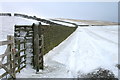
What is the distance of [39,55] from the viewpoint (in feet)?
28.5

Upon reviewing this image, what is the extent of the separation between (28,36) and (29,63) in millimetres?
1151

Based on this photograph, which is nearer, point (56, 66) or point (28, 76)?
point (28, 76)

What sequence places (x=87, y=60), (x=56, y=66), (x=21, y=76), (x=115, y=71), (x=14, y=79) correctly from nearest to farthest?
(x=14, y=79) < (x=21, y=76) < (x=115, y=71) < (x=56, y=66) < (x=87, y=60)

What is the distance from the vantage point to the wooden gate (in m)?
8.56

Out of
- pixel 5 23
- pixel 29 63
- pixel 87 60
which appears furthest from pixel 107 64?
pixel 5 23

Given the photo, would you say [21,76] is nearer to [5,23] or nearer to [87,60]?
[87,60]

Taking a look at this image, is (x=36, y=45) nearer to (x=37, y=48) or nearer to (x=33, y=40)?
(x=37, y=48)

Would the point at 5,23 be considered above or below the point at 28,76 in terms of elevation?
above

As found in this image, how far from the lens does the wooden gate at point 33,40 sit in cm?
856

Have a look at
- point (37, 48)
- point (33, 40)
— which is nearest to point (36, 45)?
point (37, 48)

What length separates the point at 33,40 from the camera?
8.83 metres

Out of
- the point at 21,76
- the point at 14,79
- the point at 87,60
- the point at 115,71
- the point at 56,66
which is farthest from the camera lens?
the point at 87,60

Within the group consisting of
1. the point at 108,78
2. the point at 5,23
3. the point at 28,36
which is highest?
the point at 5,23

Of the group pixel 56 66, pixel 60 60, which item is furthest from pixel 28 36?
pixel 60 60
